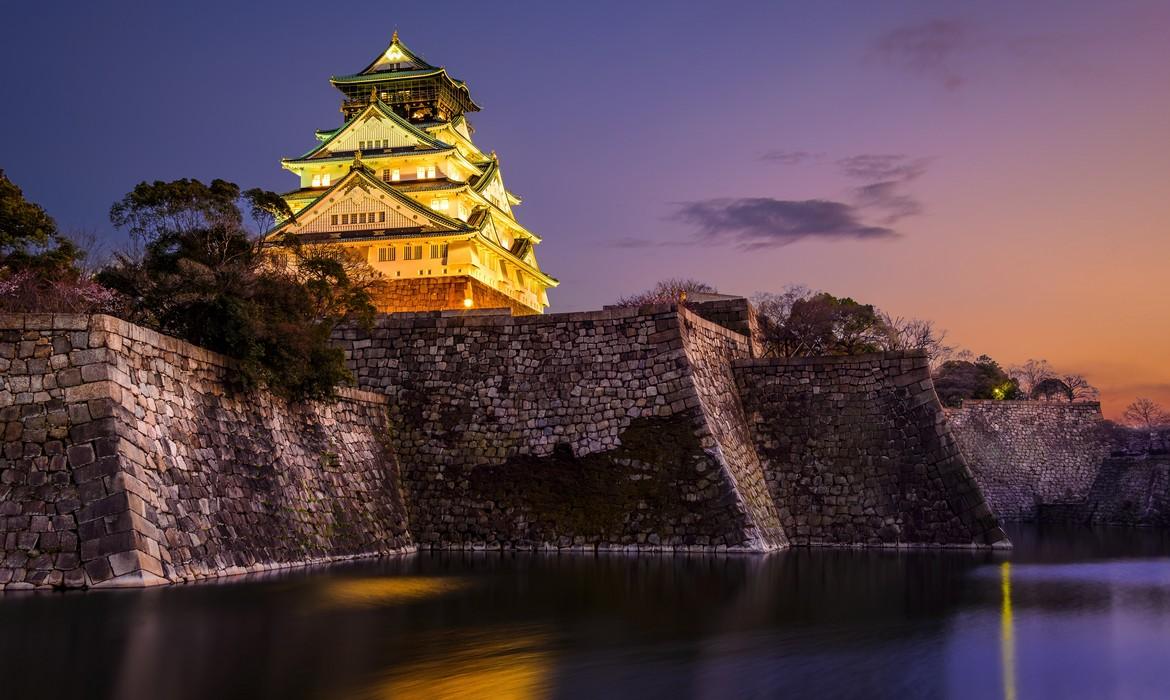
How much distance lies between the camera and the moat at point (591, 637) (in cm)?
815

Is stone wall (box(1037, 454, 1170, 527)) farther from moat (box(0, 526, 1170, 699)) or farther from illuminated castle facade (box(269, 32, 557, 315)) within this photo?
moat (box(0, 526, 1170, 699))

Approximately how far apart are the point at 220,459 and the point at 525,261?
124 ft

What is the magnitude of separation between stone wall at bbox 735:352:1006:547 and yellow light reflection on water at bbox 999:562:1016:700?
18.6ft

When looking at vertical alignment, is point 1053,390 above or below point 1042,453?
above

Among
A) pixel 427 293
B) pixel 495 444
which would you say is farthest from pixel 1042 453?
pixel 495 444

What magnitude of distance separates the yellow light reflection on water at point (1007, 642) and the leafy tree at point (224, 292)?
1056 cm

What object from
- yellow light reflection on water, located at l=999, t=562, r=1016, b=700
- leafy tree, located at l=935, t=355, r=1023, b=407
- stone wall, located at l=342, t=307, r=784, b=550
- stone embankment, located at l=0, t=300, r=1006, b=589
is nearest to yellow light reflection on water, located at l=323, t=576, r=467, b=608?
stone embankment, located at l=0, t=300, r=1006, b=589

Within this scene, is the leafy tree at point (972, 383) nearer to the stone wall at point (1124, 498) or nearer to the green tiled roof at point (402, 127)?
the stone wall at point (1124, 498)

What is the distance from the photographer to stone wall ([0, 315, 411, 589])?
12.2 meters

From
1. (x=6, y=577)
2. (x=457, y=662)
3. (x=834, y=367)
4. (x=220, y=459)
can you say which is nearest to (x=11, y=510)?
(x=6, y=577)

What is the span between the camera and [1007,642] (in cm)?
1042

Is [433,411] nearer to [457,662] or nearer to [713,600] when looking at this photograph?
[713,600]

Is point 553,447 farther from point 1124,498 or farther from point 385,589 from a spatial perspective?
point 1124,498

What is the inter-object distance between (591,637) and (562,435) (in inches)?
413
